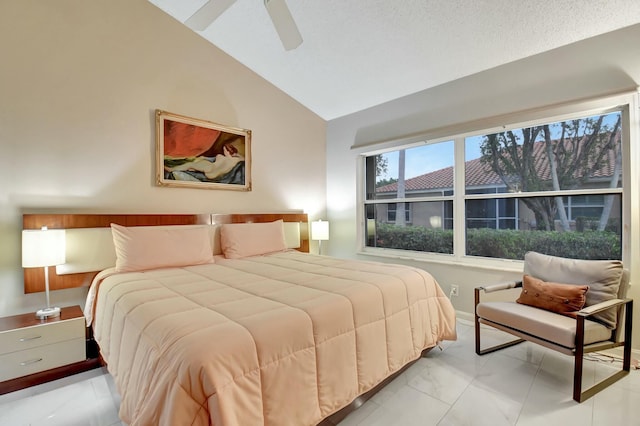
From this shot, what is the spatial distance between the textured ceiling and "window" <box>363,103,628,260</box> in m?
0.70

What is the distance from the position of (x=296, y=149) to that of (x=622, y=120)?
3347 millimetres

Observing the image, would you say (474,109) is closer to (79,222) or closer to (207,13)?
(207,13)

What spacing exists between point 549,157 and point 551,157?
15 millimetres

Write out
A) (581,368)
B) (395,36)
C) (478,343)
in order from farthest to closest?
(395,36) < (478,343) < (581,368)

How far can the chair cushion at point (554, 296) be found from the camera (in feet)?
6.97

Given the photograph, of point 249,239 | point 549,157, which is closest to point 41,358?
point 249,239

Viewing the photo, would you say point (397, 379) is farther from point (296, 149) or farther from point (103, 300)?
point (296, 149)

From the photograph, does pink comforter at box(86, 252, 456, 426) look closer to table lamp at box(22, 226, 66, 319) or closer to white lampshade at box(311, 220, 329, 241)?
table lamp at box(22, 226, 66, 319)

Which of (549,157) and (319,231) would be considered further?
(319,231)

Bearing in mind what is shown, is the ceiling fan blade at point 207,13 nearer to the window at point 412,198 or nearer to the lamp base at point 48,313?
the lamp base at point 48,313

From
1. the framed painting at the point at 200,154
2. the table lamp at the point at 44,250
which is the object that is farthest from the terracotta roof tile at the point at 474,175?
the table lamp at the point at 44,250

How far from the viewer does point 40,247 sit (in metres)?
2.20

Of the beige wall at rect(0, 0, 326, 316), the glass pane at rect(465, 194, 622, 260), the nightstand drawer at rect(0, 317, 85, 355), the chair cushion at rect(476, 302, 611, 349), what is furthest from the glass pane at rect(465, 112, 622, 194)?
the nightstand drawer at rect(0, 317, 85, 355)

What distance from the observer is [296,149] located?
430 cm
